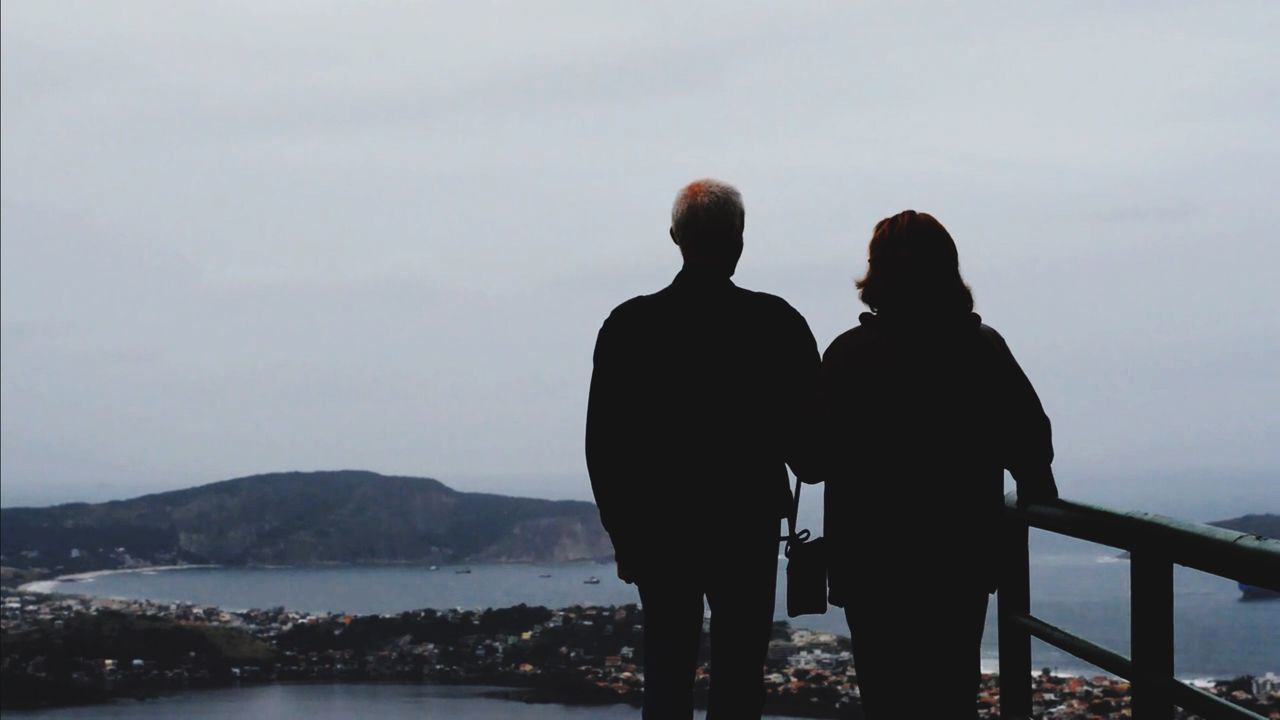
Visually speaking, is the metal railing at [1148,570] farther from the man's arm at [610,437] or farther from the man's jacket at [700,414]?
Result: the man's arm at [610,437]

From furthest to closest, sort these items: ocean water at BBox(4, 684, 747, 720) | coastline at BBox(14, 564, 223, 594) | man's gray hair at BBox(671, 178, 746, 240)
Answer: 1. coastline at BBox(14, 564, 223, 594)
2. ocean water at BBox(4, 684, 747, 720)
3. man's gray hair at BBox(671, 178, 746, 240)

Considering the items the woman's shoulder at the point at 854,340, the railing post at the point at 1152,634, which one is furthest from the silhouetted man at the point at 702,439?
the railing post at the point at 1152,634

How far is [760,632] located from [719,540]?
0.28 meters

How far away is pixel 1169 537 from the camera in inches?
88.2

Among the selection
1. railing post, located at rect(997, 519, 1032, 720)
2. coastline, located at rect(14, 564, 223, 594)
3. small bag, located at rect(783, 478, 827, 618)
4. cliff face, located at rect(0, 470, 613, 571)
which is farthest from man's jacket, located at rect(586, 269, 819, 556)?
cliff face, located at rect(0, 470, 613, 571)

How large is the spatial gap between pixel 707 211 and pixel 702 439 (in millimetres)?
560

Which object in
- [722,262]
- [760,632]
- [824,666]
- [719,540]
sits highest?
[722,262]

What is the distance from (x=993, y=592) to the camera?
9.01 ft

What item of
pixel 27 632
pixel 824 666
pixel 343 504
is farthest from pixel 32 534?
pixel 824 666

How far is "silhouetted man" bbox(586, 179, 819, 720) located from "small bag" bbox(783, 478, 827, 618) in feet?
0.31

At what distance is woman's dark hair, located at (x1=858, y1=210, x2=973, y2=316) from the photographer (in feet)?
8.56

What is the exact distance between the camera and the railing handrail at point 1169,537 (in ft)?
6.15

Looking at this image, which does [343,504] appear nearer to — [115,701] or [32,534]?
[32,534]

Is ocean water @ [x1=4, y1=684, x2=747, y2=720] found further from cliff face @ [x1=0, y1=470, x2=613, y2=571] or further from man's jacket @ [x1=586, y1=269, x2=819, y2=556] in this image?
cliff face @ [x1=0, y1=470, x2=613, y2=571]
